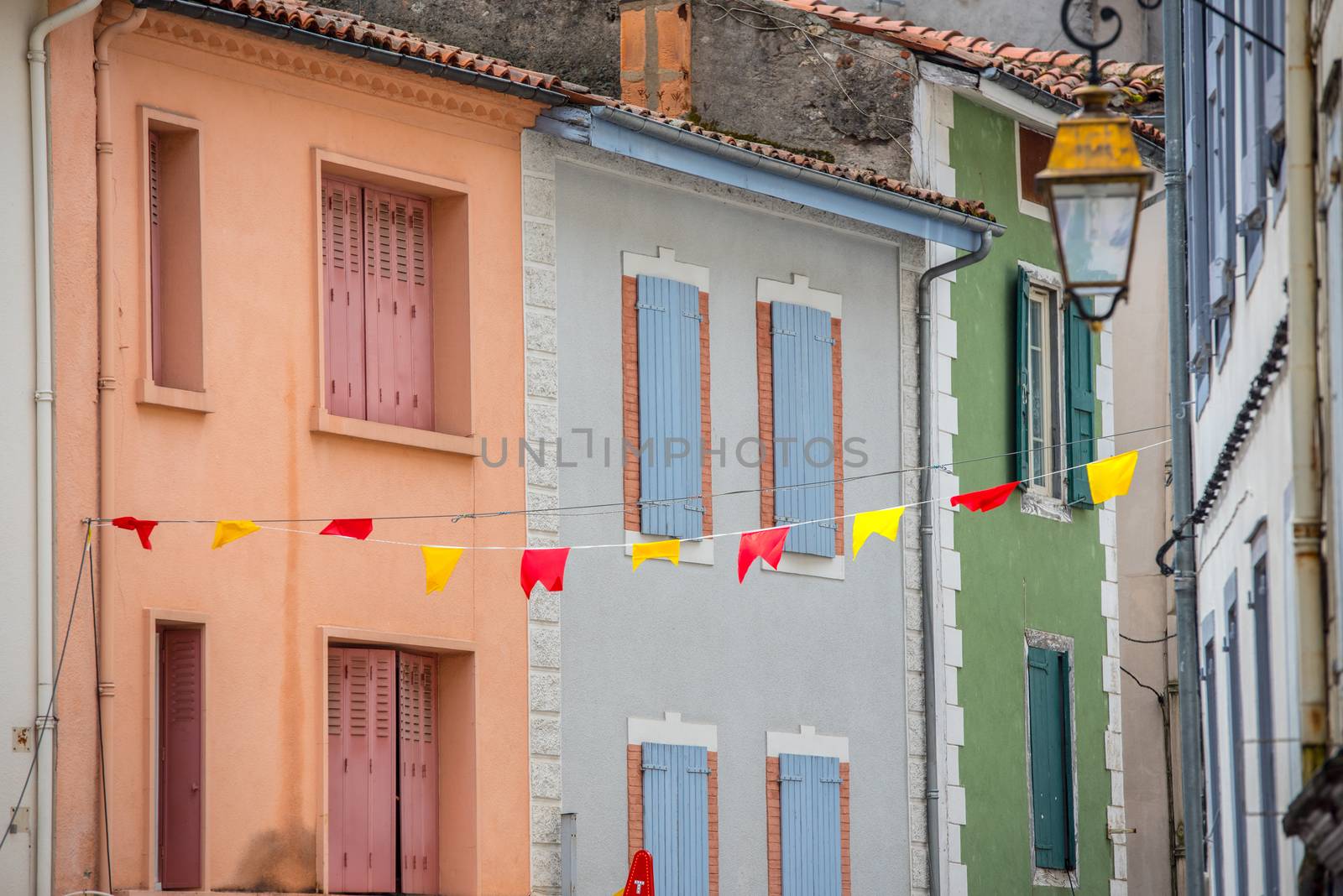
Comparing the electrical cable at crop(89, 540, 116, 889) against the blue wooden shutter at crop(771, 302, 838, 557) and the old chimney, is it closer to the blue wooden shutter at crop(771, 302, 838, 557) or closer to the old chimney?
the blue wooden shutter at crop(771, 302, 838, 557)

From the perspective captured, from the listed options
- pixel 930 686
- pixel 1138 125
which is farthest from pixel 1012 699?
pixel 1138 125

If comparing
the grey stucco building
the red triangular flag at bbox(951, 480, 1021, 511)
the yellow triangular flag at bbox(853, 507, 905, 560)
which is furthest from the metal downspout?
the grey stucco building

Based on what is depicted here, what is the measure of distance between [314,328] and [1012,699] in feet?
24.0

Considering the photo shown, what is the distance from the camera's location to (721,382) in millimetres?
17094

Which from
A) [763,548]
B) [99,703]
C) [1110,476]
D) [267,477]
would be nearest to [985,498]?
[1110,476]

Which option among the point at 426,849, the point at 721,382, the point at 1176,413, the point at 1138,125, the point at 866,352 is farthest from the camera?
the point at 1138,125

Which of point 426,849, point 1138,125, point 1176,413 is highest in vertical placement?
point 1138,125

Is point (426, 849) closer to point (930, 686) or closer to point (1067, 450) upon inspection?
point (930, 686)

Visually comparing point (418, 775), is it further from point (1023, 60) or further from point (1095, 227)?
point (1023, 60)

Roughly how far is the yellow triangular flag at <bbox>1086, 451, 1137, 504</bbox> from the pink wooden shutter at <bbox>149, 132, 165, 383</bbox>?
205 inches

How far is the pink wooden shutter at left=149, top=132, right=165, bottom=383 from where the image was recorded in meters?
13.8

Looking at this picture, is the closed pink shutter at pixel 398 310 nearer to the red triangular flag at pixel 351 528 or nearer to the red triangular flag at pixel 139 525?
the red triangular flag at pixel 351 528

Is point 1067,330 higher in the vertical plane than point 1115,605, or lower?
higher

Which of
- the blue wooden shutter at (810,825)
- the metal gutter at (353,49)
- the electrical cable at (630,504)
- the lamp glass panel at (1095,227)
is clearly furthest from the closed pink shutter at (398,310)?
the lamp glass panel at (1095,227)
